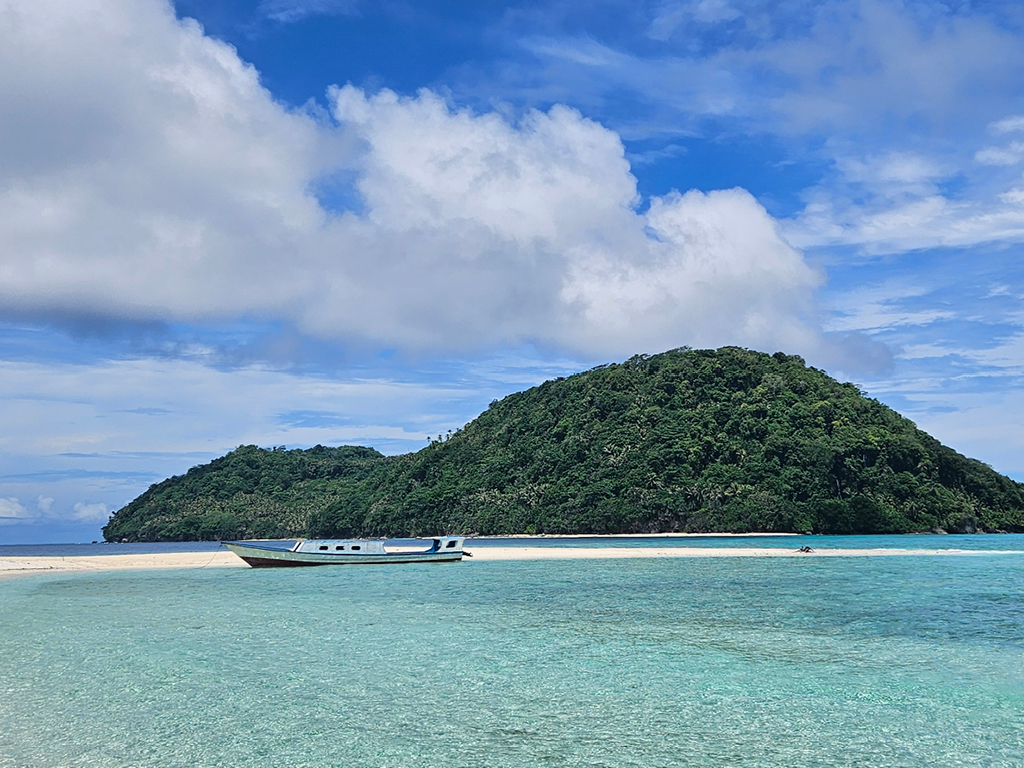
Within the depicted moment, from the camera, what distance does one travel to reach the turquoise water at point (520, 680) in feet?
33.1

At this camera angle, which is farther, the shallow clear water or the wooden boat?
the shallow clear water

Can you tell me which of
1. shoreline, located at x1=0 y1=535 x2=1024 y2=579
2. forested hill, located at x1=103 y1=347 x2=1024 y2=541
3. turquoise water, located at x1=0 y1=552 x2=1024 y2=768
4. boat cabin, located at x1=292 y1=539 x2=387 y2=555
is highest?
forested hill, located at x1=103 y1=347 x2=1024 y2=541

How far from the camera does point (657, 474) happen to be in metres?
102

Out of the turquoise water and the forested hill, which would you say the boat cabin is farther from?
the forested hill

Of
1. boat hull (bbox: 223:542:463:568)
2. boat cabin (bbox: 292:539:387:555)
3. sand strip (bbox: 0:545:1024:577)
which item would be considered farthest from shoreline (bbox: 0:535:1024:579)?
boat cabin (bbox: 292:539:387:555)

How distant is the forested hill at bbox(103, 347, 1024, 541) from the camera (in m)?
92.4

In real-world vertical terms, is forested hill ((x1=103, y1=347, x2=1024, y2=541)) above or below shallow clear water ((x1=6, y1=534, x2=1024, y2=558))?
above

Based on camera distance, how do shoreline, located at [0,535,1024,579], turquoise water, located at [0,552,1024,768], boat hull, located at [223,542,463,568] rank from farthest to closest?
shoreline, located at [0,535,1024,579], boat hull, located at [223,542,463,568], turquoise water, located at [0,552,1024,768]

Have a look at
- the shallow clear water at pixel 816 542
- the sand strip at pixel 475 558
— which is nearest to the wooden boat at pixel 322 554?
the sand strip at pixel 475 558

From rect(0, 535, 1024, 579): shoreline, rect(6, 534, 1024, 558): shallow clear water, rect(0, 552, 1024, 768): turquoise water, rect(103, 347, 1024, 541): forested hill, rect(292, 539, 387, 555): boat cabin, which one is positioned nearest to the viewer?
rect(0, 552, 1024, 768): turquoise water

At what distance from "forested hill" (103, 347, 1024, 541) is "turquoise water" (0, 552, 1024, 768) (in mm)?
67836

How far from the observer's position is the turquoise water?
1010 centimetres

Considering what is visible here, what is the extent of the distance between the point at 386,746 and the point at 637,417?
104 meters

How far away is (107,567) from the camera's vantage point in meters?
48.1
